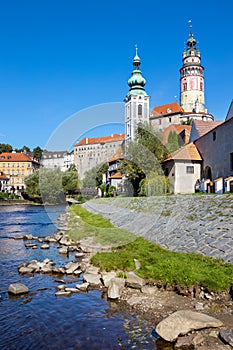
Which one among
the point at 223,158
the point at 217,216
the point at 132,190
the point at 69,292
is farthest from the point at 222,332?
the point at 132,190

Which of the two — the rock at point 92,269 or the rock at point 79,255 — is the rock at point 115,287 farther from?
the rock at point 79,255

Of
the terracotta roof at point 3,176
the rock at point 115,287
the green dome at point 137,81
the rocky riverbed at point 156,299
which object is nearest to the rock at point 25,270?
the rocky riverbed at point 156,299

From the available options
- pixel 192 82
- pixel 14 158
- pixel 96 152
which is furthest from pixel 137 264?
pixel 14 158

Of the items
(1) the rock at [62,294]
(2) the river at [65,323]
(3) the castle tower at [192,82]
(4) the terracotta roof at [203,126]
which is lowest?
(2) the river at [65,323]

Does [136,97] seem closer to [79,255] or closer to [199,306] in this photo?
[79,255]

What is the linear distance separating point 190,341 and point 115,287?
3.93 m

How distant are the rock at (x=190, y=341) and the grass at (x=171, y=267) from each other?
268 centimetres

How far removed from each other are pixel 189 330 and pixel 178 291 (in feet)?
9.19

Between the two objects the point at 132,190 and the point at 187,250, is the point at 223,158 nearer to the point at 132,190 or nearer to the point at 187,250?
the point at 132,190

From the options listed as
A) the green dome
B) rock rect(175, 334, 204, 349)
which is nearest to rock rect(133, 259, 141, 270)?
rock rect(175, 334, 204, 349)

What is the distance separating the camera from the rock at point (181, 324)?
794 cm

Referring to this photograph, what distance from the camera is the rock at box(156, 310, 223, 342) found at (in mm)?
7941

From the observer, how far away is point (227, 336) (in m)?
7.52

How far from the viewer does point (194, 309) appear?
9.36 meters
